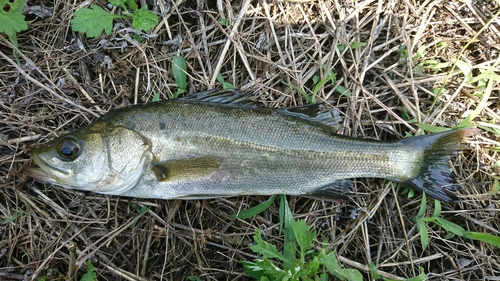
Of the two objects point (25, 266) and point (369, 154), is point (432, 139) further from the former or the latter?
point (25, 266)

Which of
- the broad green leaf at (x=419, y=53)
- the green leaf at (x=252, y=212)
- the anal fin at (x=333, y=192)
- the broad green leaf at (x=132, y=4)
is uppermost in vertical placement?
the broad green leaf at (x=132, y=4)

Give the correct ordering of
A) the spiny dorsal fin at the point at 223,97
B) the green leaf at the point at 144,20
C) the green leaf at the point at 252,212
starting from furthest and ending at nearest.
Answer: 1. the green leaf at the point at 144,20
2. the green leaf at the point at 252,212
3. the spiny dorsal fin at the point at 223,97

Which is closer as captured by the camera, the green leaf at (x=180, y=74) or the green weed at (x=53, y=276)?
the green weed at (x=53, y=276)

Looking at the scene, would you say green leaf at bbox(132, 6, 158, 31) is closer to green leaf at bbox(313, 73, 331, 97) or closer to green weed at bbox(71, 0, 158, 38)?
green weed at bbox(71, 0, 158, 38)

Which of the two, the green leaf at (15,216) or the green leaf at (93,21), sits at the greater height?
the green leaf at (93,21)

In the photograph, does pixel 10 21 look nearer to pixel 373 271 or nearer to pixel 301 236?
pixel 301 236

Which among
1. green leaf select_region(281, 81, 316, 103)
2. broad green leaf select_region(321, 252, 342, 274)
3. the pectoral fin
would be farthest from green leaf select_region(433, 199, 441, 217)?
the pectoral fin

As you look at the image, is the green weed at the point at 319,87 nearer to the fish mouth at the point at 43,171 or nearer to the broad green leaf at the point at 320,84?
the broad green leaf at the point at 320,84

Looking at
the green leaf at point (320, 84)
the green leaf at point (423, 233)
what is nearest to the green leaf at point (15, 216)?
the green leaf at point (320, 84)

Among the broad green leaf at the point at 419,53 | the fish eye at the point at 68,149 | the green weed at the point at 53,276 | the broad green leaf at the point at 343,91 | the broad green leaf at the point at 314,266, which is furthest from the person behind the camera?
the broad green leaf at the point at 419,53

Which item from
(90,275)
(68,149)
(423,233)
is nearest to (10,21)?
(68,149)
